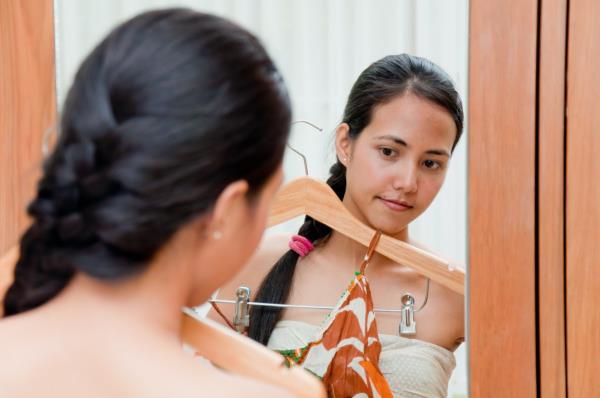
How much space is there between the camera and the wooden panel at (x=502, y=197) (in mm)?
883

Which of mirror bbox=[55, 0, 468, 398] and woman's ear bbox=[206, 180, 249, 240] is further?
mirror bbox=[55, 0, 468, 398]

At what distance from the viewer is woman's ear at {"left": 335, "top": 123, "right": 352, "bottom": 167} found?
0.95m

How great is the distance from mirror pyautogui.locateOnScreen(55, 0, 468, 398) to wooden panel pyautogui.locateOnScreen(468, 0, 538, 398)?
2 centimetres

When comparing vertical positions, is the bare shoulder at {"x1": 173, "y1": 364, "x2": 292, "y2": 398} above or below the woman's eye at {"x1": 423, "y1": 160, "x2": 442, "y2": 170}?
below

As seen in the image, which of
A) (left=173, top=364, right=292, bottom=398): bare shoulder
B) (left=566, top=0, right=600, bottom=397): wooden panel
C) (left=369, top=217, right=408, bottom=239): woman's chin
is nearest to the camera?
(left=173, top=364, right=292, bottom=398): bare shoulder

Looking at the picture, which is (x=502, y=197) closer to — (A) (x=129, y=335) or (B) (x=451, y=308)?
(B) (x=451, y=308)

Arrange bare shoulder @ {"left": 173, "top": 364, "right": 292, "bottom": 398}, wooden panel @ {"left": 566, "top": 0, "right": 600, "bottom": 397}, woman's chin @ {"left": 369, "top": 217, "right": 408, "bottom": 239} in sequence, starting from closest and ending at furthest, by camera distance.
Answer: bare shoulder @ {"left": 173, "top": 364, "right": 292, "bottom": 398}, wooden panel @ {"left": 566, "top": 0, "right": 600, "bottom": 397}, woman's chin @ {"left": 369, "top": 217, "right": 408, "bottom": 239}

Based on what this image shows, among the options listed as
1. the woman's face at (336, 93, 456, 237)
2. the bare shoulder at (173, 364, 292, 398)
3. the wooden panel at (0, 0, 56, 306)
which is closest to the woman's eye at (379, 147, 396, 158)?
the woman's face at (336, 93, 456, 237)

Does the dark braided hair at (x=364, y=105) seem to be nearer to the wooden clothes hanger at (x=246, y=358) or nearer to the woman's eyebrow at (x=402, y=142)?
the woman's eyebrow at (x=402, y=142)

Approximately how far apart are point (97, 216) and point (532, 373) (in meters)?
0.57

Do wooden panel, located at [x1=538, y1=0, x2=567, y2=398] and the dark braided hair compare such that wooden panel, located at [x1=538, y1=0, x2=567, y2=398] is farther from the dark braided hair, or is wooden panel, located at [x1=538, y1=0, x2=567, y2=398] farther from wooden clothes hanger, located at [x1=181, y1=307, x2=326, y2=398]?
wooden clothes hanger, located at [x1=181, y1=307, x2=326, y2=398]

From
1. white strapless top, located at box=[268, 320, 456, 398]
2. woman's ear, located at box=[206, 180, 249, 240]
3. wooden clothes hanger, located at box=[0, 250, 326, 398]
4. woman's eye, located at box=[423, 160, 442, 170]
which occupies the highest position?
woman's ear, located at box=[206, 180, 249, 240]

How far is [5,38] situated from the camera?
1008 mm

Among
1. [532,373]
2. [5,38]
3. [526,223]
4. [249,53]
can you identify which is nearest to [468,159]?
[526,223]
